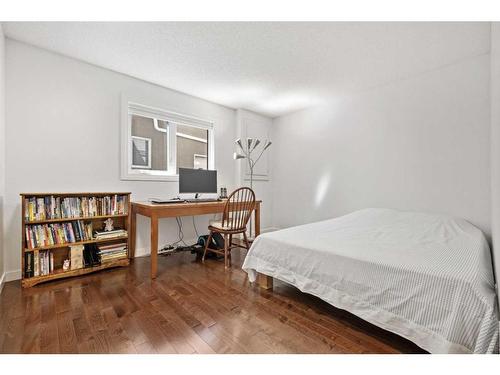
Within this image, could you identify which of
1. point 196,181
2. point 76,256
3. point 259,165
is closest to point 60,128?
point 76,256

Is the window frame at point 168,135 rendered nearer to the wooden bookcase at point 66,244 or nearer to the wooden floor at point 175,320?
the wooden bookcase at point 66,244

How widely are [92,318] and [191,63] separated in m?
2.46

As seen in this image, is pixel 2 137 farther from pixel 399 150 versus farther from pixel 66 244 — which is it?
pixel 399 150

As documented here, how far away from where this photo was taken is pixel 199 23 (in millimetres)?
1859

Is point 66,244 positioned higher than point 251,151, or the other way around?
point 251,151

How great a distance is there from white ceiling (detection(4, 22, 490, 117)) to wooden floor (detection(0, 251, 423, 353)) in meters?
2.22

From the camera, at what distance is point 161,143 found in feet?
10.4

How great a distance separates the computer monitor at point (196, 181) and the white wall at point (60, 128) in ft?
1.50

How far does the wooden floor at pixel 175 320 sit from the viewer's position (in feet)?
4.02

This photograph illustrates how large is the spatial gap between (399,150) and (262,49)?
6.86 ft

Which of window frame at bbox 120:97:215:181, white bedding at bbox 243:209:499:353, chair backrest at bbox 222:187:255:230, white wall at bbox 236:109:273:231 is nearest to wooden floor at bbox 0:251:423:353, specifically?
white bedding at bbox 243:209:499:353

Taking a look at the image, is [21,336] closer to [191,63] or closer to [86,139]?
[86,139]

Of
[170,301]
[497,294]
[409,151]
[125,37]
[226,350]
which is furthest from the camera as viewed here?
[409,151]
